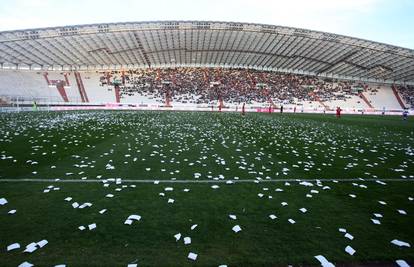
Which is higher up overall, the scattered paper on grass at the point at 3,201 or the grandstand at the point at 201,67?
the grandstand at the point at 201,67

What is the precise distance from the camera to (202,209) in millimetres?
5629

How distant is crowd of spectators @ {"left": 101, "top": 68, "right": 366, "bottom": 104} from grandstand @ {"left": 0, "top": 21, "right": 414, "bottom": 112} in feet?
0.87

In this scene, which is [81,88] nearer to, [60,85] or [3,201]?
[60,85]

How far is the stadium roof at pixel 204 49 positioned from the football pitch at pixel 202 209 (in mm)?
45905

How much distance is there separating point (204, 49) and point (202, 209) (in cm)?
6492

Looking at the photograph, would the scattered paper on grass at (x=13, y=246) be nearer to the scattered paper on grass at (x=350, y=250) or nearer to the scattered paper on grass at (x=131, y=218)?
the scattered paper on grass at (x=131, y=218)

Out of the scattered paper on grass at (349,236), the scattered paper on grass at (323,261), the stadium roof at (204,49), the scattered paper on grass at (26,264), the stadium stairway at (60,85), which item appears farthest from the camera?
the stadium stairway at (60,85)

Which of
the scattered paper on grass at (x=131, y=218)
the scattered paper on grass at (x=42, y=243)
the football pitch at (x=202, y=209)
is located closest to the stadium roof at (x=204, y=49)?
the football pitch at (x=202, y=209)

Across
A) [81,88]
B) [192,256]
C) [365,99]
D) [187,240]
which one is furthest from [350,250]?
[365,99]

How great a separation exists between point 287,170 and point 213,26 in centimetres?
4845

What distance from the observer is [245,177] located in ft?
26.2

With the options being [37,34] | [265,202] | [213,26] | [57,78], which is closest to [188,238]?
[265,202]

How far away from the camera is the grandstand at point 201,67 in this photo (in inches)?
2072

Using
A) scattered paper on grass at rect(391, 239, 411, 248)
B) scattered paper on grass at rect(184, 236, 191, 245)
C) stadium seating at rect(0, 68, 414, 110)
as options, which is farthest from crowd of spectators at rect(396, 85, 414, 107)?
scattered paper on grass at rect(184, 236, 191, 245)
